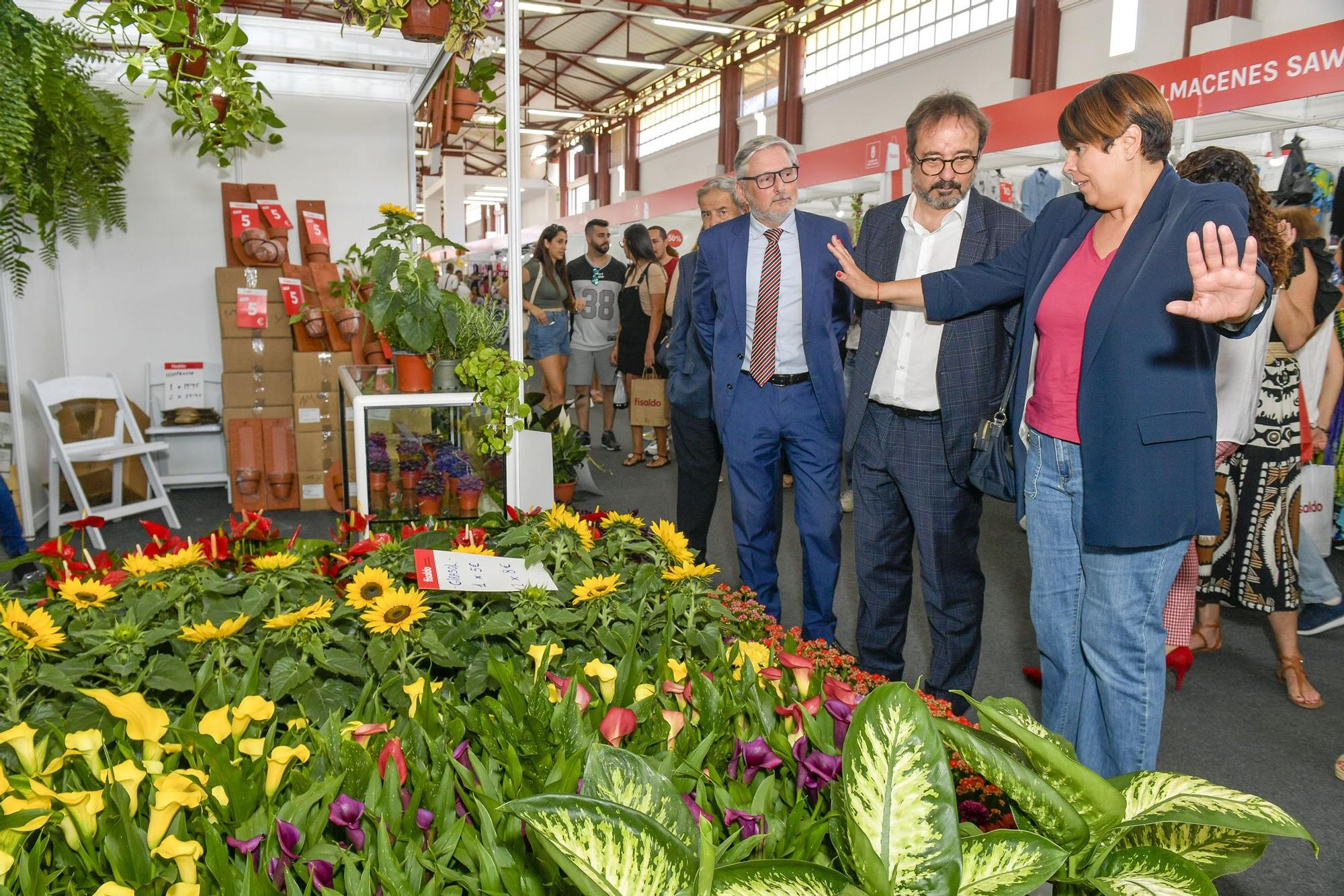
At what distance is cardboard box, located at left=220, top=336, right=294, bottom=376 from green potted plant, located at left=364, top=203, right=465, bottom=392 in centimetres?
248

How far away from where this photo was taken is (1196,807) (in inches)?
30.0

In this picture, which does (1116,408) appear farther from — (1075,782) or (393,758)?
(393,758)

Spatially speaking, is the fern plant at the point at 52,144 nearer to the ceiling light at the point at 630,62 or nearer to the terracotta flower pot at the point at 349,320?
the terracotta flower pot at the point at 349,320

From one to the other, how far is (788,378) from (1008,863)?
2247 millimetres

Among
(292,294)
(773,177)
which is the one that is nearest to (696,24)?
(292,294)

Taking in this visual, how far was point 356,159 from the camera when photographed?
19.2 ft

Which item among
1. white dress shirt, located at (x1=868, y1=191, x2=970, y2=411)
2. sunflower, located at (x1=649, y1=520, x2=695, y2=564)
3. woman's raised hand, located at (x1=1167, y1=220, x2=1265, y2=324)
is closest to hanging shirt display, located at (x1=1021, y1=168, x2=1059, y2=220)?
white dress shirt, located at (x1=868, y1=191, x2=970, y2=411)

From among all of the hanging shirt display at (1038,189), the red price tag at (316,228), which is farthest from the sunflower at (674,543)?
the hanging shirt display at (1038,189)

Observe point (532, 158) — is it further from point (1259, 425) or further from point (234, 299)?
point (1259, 425)

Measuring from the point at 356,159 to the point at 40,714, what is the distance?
526 cm

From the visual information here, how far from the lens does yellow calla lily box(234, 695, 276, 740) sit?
1.00 metres

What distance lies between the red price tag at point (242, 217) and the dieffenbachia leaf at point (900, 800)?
5543 mm

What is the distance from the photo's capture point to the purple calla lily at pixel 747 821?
85 centimetres

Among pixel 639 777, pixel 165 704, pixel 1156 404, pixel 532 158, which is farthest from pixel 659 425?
pixel 532 158
